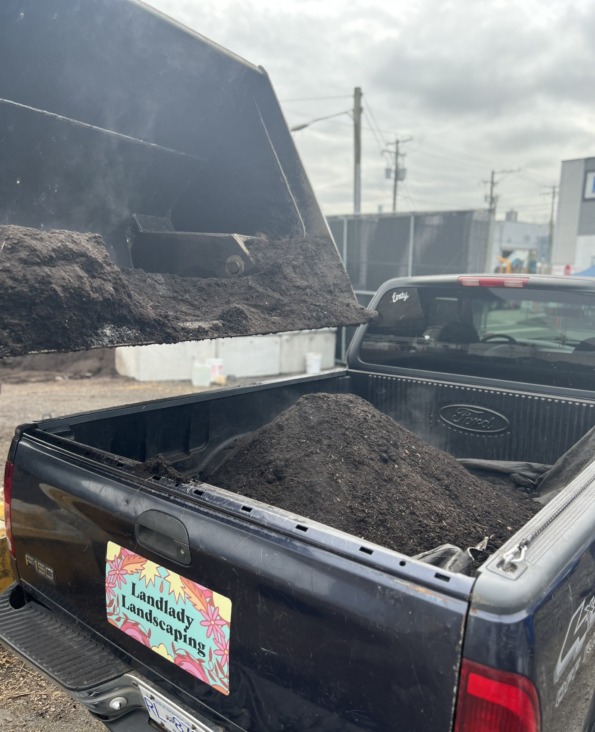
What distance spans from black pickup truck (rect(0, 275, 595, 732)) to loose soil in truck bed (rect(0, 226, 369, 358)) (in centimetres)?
44

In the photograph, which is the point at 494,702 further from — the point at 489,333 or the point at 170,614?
the point at 489,333

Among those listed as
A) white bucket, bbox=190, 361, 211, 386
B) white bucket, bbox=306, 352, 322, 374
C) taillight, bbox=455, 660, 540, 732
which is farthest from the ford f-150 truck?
white bucket, bbox=306, 352, 322, 374

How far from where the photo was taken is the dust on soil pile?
2.12 meters

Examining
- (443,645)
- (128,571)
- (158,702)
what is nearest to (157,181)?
(128,571)

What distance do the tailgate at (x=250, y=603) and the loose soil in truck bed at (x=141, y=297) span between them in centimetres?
50

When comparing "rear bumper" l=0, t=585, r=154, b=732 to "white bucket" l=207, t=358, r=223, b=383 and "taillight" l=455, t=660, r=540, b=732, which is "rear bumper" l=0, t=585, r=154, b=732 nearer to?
"taillight" l=455, t=660, r=540, b=732

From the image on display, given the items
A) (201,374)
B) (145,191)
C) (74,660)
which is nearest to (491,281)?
(145,191)

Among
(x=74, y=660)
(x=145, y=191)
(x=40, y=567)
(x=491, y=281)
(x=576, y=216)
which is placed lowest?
(x=74, y=660)

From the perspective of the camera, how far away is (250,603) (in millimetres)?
1541

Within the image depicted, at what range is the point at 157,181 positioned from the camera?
3490mm

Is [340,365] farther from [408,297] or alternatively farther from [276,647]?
[276,647]

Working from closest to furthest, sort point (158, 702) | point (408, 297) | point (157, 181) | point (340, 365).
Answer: point (158, 702), point (157, 181), point (408, 297), point (340, 365)

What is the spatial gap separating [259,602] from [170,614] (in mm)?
366

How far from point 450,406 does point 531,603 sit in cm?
232
